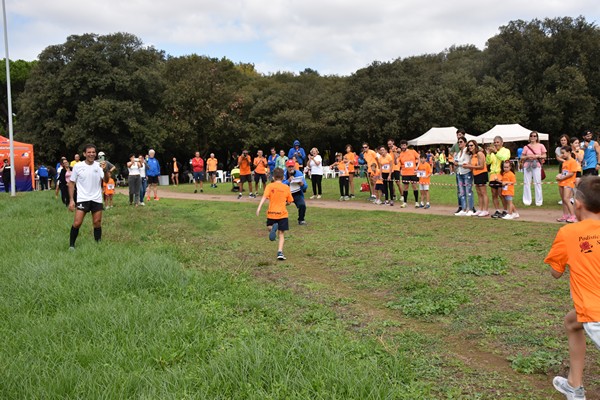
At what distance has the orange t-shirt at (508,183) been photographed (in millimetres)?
12414

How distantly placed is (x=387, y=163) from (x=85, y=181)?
9673 millimetres

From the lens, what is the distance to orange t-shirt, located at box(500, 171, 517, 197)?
12414 millimetres

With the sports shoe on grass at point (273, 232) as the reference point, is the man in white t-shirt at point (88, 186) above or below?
above

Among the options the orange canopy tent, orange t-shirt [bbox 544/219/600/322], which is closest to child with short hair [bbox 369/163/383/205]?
orange t-shirt [bbox 544/219/600/322]

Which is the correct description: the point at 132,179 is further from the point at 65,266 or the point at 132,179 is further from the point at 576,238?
the point at 576,238

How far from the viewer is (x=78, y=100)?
121 ft

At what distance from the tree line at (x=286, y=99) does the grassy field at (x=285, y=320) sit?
1164 inches

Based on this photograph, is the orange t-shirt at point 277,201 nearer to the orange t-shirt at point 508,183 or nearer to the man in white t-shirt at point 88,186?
the man in white t-shirt at point 88,186

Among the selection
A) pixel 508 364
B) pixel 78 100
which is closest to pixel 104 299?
pixel 508 364

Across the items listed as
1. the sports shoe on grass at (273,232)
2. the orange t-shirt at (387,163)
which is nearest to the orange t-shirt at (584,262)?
the sports shoe on grass at (273,232)

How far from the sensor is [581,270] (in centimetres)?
344

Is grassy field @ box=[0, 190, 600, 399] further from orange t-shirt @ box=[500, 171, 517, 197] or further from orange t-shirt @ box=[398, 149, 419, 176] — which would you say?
orange t-shirt @ box=[398, 149, 419, 176]

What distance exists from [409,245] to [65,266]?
5.50m

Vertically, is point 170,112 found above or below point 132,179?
above
